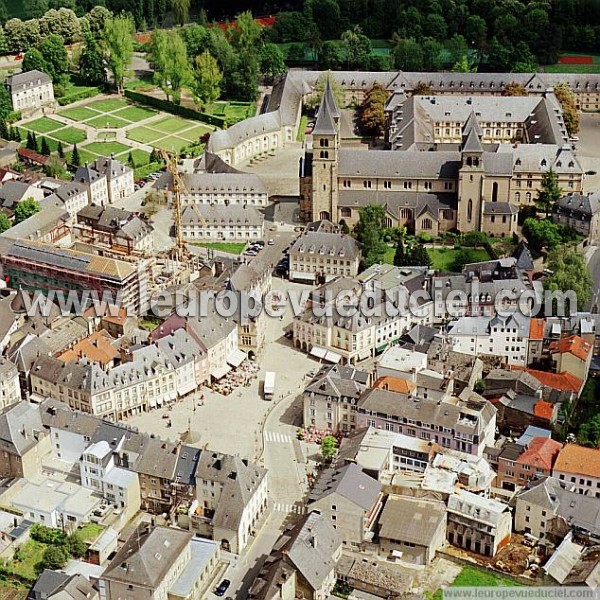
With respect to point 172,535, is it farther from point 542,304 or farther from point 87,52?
point 87,52

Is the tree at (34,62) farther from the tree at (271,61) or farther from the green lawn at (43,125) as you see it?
the tree at (271,61)

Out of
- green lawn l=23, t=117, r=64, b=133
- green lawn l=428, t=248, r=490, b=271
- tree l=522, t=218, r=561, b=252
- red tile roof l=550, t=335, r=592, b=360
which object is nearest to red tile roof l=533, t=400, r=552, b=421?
red tile roof l=550, t=335, r=592, b=360

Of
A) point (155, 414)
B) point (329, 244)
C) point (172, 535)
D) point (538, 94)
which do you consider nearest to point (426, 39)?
point (538, 94)

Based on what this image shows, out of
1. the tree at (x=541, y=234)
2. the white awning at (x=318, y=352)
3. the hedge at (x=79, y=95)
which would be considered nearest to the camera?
the white awning at (x=318, y=352)

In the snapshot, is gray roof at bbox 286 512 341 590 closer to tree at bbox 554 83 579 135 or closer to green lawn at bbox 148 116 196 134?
tree at bbox 554 83 579 135

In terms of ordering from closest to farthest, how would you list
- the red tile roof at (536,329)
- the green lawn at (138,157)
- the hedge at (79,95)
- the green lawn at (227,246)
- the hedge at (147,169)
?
1. the red tile roof at (536,329)
2. the green lawn at (227,246)
3. the hedge at (147,169)
4. the green lawn at (138,157)
5. the hedge at (79,95)

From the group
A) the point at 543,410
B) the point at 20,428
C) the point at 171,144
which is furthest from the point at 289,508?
the point at 171,144

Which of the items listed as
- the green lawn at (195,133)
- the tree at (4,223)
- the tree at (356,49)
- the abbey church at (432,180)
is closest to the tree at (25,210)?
the tree at (4,223)
